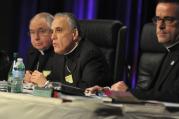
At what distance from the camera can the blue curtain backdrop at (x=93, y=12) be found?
5035 mm

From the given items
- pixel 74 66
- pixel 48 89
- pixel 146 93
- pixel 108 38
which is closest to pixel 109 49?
pixel 108 38

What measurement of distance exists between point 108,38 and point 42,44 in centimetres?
56

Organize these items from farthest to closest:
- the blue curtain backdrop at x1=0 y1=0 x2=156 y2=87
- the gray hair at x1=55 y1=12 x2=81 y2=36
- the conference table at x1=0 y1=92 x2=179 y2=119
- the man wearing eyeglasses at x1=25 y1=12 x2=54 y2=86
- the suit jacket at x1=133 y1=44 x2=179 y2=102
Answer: the blue curtain backdrop at x1=0 y1=0 x2=156 y2=87 → the man wearing eyeglasses at x1=25 y1=12 x2=54 y2=86 → the gray hair at x1=55 y1=12 x2=81 y2=36 → the suit jacket at x1=133 y1=44 x2=179 y2=102 → the conference table at x1=0 y1=92 x2=179 y2=119

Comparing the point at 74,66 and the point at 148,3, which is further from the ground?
the point at 148,3

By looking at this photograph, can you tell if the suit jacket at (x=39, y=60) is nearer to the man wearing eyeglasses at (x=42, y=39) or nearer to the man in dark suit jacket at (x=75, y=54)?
the man wearing eyeglasses at (x=42, y=39)

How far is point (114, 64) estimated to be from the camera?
3334 mm

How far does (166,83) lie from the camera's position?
2639 millimetres

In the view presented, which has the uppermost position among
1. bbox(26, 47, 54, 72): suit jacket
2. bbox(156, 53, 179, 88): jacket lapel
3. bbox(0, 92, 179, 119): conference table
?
bbox(0, 92, 179, 119): conference table

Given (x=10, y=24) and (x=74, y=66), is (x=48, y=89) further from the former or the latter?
(x=10, y=24)

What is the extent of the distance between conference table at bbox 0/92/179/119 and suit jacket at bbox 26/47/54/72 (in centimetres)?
187

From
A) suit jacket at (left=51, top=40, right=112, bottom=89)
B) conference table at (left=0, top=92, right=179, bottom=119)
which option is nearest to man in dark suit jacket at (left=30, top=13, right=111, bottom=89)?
suit jacket at (left=51, top=40, right=112, bottom=89)

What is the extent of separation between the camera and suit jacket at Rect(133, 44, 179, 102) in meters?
2.42

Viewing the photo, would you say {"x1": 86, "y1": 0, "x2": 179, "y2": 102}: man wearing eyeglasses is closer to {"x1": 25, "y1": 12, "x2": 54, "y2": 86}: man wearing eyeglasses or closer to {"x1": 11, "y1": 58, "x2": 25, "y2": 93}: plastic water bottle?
{"x1": 11, "y1": 58, "x2": 25, "y2": 93}: plastic water bottle

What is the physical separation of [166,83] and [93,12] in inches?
107
